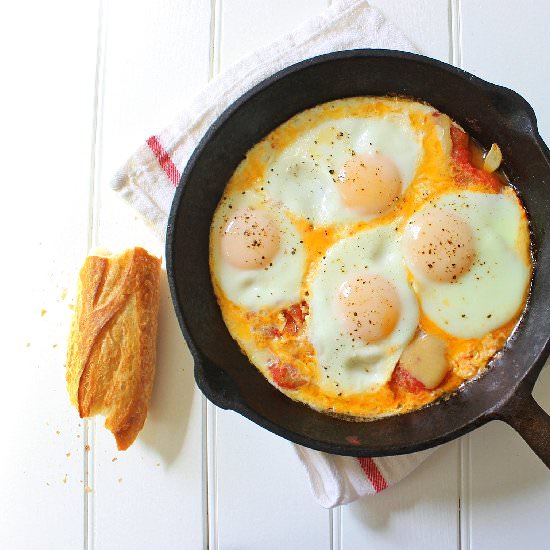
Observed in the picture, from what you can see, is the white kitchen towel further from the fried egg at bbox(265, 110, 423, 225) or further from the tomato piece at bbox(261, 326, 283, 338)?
the tomato piece at bbox(261, 326, 283, 338)

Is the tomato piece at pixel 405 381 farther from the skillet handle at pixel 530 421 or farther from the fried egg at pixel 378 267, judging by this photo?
the skillet handle at pixel 530 421

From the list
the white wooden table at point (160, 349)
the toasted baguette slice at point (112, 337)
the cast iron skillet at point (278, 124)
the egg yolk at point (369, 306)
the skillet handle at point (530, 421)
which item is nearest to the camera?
the skillet handle at point (530, 421)

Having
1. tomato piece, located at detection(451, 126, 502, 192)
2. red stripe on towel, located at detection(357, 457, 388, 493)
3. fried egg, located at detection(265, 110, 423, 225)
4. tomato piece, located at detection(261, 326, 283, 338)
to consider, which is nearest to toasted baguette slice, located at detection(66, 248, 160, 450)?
tomato piece, located at detection(261, 326, 283, 338)

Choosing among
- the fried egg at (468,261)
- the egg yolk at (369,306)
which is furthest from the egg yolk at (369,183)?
the egg yolk at (369,306)

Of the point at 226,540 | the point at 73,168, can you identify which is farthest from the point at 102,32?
the point at 226,540

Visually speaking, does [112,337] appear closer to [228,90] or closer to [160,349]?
[160,349]
